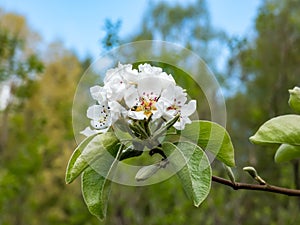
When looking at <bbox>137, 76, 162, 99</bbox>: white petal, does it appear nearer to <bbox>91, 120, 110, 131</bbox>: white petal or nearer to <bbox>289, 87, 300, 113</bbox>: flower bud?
<bbox>91, 120, 110, 131</bbox>: white petal

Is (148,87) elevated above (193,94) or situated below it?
above

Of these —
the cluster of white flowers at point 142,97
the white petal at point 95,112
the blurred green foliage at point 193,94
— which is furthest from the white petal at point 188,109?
the blurred green foliage at point 193,94

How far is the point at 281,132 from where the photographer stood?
59 centimetres

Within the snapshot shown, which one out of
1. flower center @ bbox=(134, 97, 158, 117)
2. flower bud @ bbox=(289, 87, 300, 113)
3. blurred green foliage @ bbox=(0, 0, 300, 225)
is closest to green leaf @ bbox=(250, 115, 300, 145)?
flower bud @ bbox=(289, 87, 300, 113)

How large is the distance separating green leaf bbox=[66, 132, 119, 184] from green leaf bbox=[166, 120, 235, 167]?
0.07m

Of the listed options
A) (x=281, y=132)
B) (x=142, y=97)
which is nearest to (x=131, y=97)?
(x=142, y=97)

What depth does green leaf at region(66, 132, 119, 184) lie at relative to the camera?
53 cm

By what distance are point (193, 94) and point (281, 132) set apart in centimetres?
205

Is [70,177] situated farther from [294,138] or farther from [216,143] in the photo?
[294,138]

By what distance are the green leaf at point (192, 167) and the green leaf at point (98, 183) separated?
2.5 inches

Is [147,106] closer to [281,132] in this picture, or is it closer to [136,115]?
[136,115]

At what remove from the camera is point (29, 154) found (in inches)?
140

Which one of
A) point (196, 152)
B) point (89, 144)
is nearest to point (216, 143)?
point (196, 152)

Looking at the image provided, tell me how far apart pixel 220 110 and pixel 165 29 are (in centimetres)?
421
